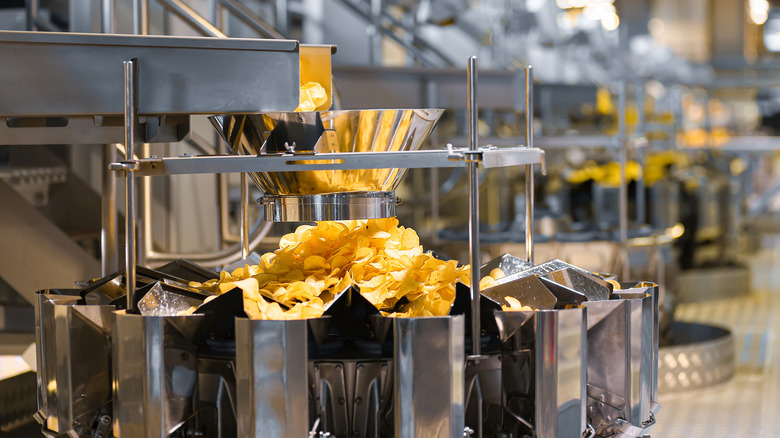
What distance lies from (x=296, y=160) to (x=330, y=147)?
13 centimetres

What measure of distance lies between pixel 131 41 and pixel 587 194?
18.9ft

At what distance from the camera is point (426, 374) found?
4.95ft

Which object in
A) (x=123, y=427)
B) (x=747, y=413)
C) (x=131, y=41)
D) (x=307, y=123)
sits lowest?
(x=747, y=413)

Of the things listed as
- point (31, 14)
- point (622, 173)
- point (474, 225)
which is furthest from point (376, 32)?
point (474, 225)

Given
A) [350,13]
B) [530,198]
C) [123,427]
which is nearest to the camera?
[123,427]

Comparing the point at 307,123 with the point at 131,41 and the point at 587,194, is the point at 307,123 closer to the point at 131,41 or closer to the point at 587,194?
the point at 131,41

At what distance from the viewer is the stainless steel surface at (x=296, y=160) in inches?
62.7

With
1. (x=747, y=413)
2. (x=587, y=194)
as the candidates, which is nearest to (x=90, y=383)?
(x=747, y=413)

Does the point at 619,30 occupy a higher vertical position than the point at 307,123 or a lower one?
higher

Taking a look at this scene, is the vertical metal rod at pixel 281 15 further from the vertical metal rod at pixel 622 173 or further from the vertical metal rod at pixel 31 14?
the vertical metal rod at pixel 622 173

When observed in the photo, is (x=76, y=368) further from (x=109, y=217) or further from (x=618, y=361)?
(x=109, y=217)

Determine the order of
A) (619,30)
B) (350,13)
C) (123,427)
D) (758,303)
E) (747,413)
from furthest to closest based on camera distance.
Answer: (619,30) < (758,303) < (350,13) < (747,413) < (123,427)

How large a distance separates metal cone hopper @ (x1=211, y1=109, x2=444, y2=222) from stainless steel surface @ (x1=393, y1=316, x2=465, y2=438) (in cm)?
36

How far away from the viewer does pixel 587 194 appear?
7.10 m
